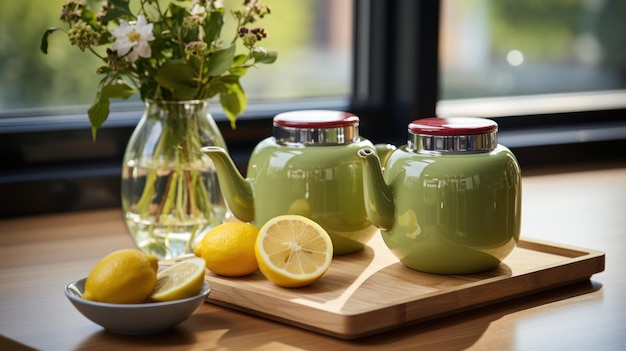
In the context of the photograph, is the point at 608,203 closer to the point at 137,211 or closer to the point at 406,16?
the point at 406,16

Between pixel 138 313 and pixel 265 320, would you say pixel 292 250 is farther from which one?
pixel 138 313

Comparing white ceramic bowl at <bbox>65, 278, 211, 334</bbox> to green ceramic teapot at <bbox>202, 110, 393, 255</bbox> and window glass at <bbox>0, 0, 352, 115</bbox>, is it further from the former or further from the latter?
window glass at <bbox>0, 0, 352, 115</bbox>

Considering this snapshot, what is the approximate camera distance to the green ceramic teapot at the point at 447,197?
107 centimetres

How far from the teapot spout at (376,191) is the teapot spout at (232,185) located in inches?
7.0

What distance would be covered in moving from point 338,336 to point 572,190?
100 cm

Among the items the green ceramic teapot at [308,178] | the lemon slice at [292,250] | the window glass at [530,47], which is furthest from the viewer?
the window glass at [530,47]

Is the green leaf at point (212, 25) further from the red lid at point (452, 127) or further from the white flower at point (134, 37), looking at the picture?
the red lid at point (452, 127)

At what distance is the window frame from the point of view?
1644 mm

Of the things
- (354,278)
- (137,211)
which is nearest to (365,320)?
(354,278)

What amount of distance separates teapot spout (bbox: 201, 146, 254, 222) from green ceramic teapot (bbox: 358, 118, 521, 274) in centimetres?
Answer: 18

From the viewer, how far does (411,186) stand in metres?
1.08

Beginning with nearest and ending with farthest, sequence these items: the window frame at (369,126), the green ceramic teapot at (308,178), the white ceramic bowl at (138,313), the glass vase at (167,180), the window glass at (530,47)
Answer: the white ceramic bowl at (138,313) → the green ceramic teapot at (308,178) → the glass vase at (167,180) → the window frame at (369,126) → the window glass at (530,47)

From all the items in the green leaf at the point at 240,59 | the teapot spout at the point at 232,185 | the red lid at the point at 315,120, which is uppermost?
the green leaf at the point at 240,59

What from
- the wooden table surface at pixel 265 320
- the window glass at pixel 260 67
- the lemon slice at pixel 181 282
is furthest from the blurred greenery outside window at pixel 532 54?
the lemon slice at pixel 181 282
